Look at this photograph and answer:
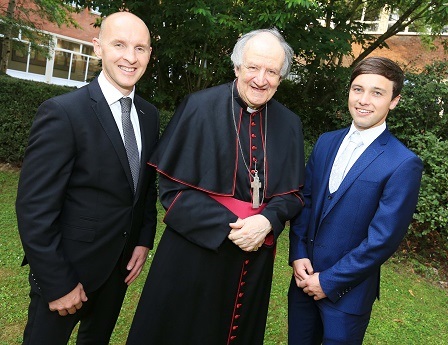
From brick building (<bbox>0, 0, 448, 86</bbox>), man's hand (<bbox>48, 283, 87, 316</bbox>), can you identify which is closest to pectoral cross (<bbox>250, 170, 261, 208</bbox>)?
man's hand (<bbox>48, 283, 87, 316</bbox>)

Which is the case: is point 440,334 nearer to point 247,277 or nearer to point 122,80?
point 247,277

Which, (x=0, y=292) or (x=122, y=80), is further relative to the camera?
(x=0, y=292)

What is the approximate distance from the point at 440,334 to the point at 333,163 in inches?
124

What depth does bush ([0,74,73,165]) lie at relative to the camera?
7.83m

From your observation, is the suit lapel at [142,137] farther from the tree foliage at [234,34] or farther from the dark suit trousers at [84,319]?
the tree foliage at [234,34]

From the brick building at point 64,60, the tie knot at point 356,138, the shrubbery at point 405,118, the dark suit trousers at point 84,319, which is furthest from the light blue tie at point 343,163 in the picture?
the brick building at point 64,60

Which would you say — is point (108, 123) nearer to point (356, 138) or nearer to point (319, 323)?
point (356, 138)

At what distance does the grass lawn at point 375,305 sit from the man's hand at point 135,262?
1.39 metres

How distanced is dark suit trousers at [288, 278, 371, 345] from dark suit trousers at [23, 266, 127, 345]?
1.09 metres

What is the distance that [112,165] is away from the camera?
7.06 feet

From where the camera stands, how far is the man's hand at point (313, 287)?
2346 mm

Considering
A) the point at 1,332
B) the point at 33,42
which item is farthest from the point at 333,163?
the point at 33,42

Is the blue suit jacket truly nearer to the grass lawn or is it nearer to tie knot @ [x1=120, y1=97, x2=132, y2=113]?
tie knot @ [x1=120, y1=97, x2=132, y2=113]

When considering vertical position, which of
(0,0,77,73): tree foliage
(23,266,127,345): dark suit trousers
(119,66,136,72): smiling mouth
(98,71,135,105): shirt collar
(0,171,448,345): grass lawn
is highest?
(0,0,77,73): tree foliage
